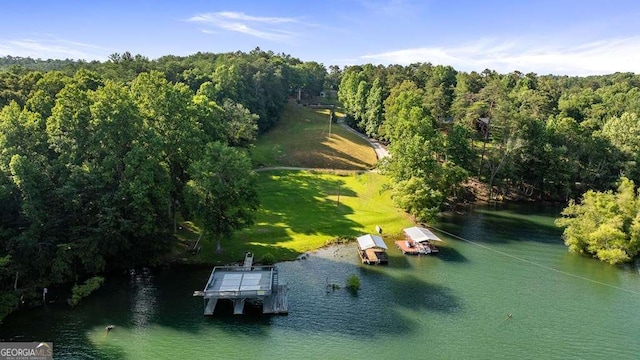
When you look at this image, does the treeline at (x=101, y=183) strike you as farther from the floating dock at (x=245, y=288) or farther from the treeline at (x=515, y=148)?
the treeline at (x=515, y=148)

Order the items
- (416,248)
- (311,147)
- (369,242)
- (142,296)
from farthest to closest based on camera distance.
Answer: (311,147) → (416,248) → (369,242) → (142,296)

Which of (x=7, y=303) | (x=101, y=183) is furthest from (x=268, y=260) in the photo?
(x=7, y=303)

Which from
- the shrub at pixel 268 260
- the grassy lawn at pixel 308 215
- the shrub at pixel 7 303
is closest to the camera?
the shrub at pixel 7 303

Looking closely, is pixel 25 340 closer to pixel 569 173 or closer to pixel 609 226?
pixel 609 226

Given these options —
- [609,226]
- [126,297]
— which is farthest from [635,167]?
[126,297]

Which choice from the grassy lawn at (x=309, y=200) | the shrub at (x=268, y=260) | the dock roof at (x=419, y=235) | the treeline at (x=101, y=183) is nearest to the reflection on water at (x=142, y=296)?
the treeline at (x=101, y=183)

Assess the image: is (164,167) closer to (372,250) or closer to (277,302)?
(277,302)
